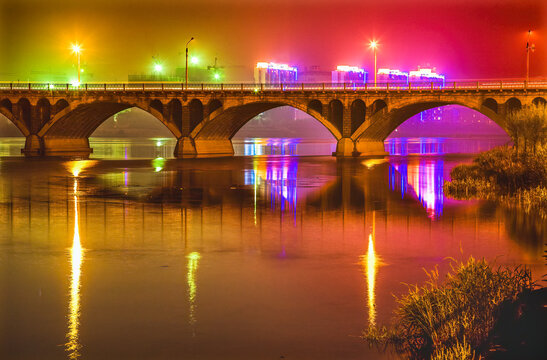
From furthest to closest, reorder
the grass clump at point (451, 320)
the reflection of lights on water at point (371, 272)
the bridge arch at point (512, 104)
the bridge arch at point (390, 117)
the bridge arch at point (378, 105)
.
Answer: the bridge arch at point (378, 105), the bridge arch at point (390, 117), the bridge arch at point (512, 104), the reflection of lights on water at point (371, 272), the grass clump at point (451, 320)

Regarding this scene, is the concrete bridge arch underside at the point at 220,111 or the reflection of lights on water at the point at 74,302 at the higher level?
the concrete bridge arch underside at the point at 220,111

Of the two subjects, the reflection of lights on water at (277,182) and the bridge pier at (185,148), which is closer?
the reflection of lights on water at (277,182)

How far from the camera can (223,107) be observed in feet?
257

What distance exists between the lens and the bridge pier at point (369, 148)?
75.3 meters

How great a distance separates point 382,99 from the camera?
72750 mm

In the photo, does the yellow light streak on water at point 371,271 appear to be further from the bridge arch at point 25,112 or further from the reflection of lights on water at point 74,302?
the bridge arch at point 25,112

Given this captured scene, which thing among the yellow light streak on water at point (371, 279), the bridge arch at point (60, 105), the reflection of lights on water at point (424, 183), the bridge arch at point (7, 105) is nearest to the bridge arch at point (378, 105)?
the reflection of lights on water at point (424, 183)

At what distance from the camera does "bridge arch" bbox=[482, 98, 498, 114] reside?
68469mm

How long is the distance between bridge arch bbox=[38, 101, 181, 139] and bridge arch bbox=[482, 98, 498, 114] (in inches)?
1377

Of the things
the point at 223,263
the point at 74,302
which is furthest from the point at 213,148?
the point at 74,302

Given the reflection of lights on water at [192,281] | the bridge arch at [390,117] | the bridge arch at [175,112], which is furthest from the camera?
the bridge arch at [175,112]

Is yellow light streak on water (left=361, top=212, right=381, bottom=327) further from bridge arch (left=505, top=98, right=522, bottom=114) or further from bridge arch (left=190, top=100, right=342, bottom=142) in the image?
bridge arch (left=190, top=100, right=342, bottom=142)

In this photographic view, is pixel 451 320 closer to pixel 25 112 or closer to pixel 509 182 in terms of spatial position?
pixel 509 182

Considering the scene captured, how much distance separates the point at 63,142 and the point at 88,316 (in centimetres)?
8208
